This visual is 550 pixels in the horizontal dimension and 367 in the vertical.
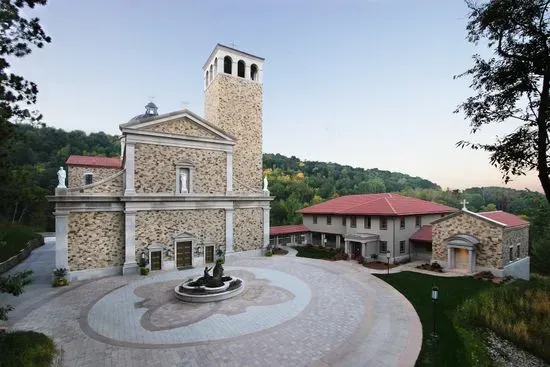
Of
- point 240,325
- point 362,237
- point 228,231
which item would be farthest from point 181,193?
point 362,237

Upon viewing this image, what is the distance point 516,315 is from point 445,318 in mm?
3464

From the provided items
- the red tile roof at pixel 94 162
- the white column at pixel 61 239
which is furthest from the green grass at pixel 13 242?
the red tile roof at pixel 94 162

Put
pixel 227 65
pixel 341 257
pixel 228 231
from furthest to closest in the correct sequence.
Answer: pixel 227 65, pixel 341 257, pixel 228 231

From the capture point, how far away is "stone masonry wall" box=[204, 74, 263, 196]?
2606 centimetres

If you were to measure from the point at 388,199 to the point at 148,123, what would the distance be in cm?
2247

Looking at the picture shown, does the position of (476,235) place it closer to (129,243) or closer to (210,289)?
(210,289)

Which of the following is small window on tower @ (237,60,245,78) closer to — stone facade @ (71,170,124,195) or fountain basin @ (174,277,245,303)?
stone facade @ (71,170,124,195)

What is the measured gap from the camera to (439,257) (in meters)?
22.1

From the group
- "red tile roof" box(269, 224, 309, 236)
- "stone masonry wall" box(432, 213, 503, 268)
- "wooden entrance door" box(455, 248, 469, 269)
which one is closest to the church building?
"red tile roof" box(269, 224, 309, 236)

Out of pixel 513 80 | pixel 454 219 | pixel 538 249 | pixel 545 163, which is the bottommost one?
pixel 538 249

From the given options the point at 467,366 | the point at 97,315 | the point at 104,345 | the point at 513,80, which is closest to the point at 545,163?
the point at 513,80

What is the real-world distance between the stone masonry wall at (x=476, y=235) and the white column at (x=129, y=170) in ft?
75.5

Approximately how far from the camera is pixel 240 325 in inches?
451

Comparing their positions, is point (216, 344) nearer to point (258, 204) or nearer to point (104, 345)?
point (104, 345)
